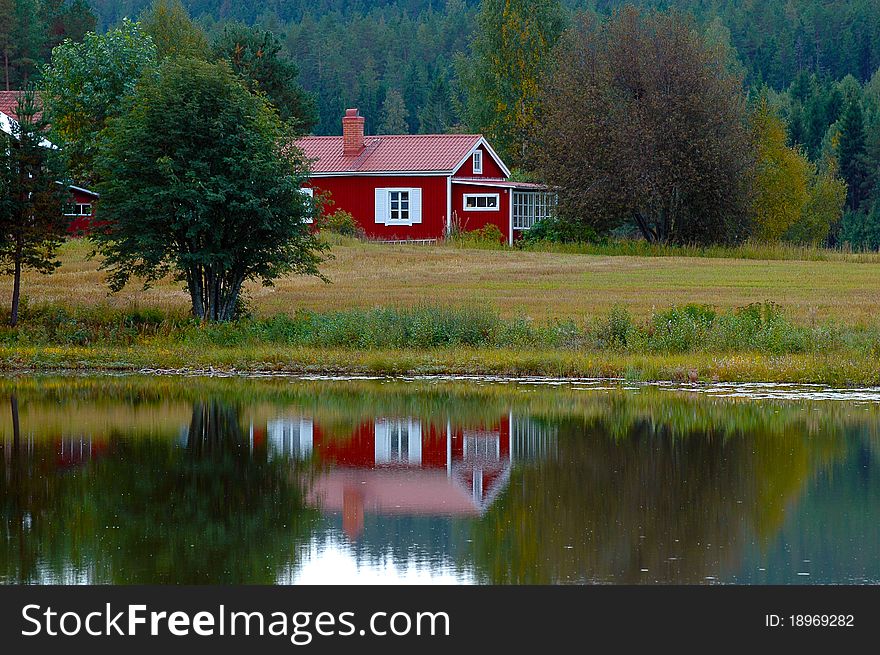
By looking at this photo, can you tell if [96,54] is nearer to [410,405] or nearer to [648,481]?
[410,405]

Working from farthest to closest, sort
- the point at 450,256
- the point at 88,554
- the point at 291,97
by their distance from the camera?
the point at 291,97 < the point at 450,256 < the point at 88,554

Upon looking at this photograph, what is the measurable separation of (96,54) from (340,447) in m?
49.8

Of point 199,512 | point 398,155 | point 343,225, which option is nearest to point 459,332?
point 199,512

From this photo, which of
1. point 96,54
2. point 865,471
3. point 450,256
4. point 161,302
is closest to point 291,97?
point 96,54

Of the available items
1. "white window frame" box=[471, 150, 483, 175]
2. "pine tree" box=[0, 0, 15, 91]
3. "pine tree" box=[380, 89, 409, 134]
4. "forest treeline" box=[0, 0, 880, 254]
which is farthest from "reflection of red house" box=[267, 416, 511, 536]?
"pine tree" box=[380, 89, 409, 134]

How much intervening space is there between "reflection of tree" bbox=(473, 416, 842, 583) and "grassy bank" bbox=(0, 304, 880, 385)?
219 inches

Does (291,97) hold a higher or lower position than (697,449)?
higher

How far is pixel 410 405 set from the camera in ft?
68.7

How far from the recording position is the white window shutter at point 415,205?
204 ft

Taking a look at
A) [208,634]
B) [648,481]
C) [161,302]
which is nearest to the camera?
[208,634]

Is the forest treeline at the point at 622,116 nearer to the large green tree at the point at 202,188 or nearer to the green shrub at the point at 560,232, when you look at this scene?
the green shrub at the point at 560,232

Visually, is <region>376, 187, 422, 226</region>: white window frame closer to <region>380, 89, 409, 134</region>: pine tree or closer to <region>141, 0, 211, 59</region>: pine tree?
<region>141, 0, 211, 59</region>: pine tree

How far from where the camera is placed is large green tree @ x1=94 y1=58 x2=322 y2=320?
96.6 ft

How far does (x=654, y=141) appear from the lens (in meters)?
62.9
